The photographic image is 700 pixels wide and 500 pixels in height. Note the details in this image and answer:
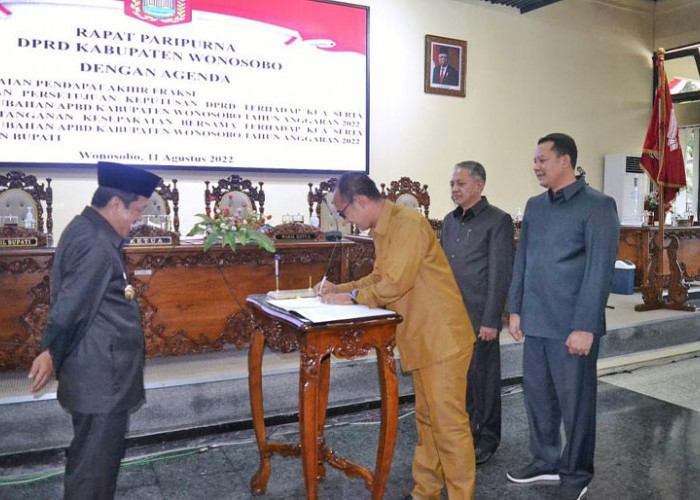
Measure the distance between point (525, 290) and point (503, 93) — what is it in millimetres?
4552

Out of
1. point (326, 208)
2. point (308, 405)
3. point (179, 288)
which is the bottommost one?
point (308, 405)

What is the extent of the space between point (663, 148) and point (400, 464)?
→ 14.6 ft

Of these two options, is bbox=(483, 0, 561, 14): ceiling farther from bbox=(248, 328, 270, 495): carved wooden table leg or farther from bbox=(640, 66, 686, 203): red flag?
bbox=(248, 328, 270, 495): carved wooden table leg

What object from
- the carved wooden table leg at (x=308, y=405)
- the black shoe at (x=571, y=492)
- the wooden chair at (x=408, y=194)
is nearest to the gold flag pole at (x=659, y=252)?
the wooden chair at (x=408, y=194)

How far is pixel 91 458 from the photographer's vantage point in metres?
1.72

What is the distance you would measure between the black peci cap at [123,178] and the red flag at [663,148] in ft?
17.3

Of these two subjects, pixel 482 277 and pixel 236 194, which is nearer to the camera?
pixel 482 277

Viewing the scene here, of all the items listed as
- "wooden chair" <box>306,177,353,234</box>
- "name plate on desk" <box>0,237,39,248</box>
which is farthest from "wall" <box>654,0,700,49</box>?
"name plate on desk" <box>0,237,39,248</box>

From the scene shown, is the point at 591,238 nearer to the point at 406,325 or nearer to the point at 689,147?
the point at 406,325

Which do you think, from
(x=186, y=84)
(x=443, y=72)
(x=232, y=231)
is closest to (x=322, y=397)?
(x=232, y=231)

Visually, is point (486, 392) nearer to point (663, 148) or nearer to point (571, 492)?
point (571, 492)

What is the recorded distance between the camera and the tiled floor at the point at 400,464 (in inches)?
93.1

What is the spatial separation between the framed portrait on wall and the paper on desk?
442 cm

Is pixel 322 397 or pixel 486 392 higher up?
pixel 322 397
